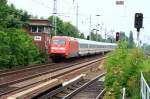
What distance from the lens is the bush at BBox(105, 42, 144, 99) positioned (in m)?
20.3

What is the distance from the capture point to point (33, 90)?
820 inches

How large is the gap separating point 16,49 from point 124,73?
23.9 metres

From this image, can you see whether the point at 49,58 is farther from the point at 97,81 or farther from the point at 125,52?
the point at 125,52

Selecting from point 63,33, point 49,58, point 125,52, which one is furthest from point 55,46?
point 63,33

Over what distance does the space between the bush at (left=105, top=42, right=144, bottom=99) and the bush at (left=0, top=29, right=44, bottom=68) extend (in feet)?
58.5

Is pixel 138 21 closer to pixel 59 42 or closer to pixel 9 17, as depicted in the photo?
pixel 59 42

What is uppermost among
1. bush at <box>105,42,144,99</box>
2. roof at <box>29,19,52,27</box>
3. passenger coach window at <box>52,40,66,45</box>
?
roof at <box>29,19,52,27</box>

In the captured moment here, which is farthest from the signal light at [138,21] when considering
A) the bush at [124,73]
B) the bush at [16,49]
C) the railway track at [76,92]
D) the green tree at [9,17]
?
the green tree at [9,17]

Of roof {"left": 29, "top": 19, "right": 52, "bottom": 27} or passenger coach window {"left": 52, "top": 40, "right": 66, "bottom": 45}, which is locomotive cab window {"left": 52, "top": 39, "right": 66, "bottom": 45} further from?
roof {"left": 29, "top": 19, "right": 52, "bottom": 27}

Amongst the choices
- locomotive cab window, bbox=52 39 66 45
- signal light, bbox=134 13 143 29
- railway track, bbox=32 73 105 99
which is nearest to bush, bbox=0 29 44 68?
locomotive cab window, bbox=52 39 66 45

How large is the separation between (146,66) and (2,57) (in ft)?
63.8

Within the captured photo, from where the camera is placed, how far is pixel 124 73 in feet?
72.2

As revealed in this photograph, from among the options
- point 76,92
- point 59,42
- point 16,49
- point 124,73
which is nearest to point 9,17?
point 59,42

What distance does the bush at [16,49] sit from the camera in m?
41.2
